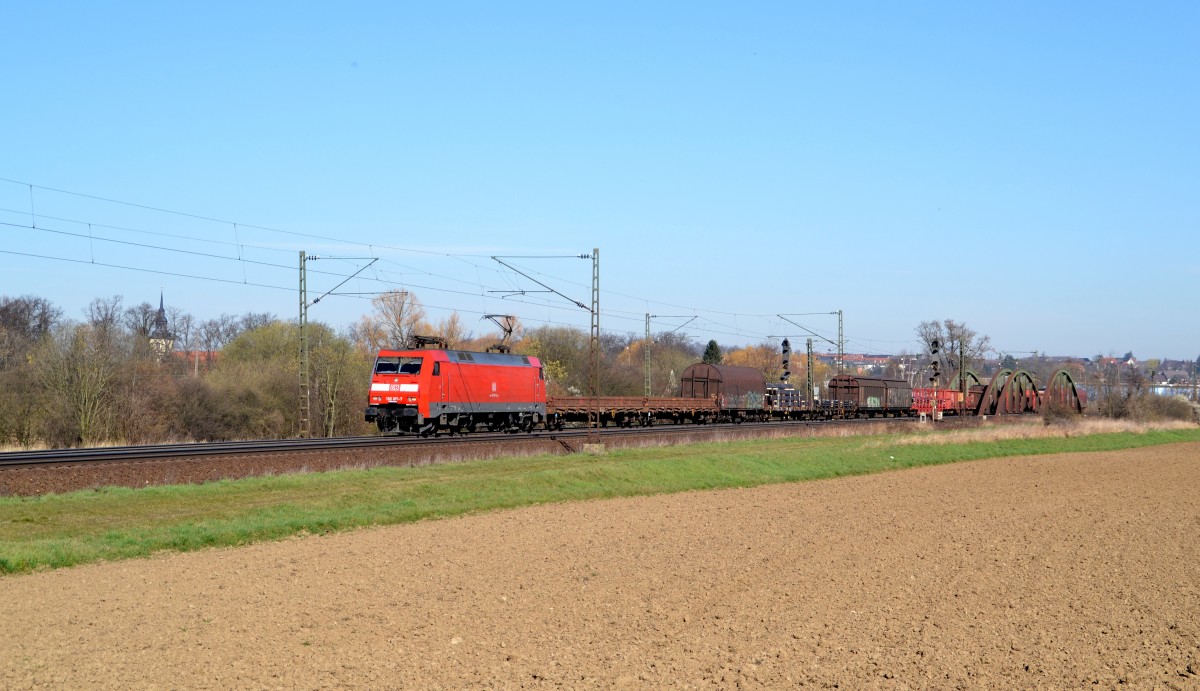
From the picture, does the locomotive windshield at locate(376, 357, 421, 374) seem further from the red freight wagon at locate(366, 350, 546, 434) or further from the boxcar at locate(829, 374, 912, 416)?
the boxcar at locate(829, 374, 912, 416)

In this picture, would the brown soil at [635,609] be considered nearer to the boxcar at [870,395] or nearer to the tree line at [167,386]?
the tree line at [167,386]

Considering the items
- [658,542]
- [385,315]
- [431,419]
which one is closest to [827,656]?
[658,542]

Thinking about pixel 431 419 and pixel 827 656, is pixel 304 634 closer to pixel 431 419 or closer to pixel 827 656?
pixel 827 656

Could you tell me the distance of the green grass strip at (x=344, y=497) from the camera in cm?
1758

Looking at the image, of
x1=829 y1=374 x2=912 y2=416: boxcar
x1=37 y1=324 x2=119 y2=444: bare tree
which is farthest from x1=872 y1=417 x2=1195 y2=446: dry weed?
x1=37 y1=324 x2=119 y2=444: bare tree

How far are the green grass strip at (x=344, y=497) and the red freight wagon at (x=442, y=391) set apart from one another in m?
7.32

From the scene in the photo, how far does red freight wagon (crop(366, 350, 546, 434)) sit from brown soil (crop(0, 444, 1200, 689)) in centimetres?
1756

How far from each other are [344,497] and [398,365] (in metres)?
17.0

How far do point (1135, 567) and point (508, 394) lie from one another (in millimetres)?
30230

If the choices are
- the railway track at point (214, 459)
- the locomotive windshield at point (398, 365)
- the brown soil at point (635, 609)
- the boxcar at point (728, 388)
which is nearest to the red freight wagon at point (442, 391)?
the locomotive windshield at point (398, 365)

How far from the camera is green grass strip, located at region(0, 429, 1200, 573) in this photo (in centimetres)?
1758

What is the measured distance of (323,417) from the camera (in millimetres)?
57125

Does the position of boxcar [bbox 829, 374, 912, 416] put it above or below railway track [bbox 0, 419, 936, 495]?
above

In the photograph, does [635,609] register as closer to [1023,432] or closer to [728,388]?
[728,388]
